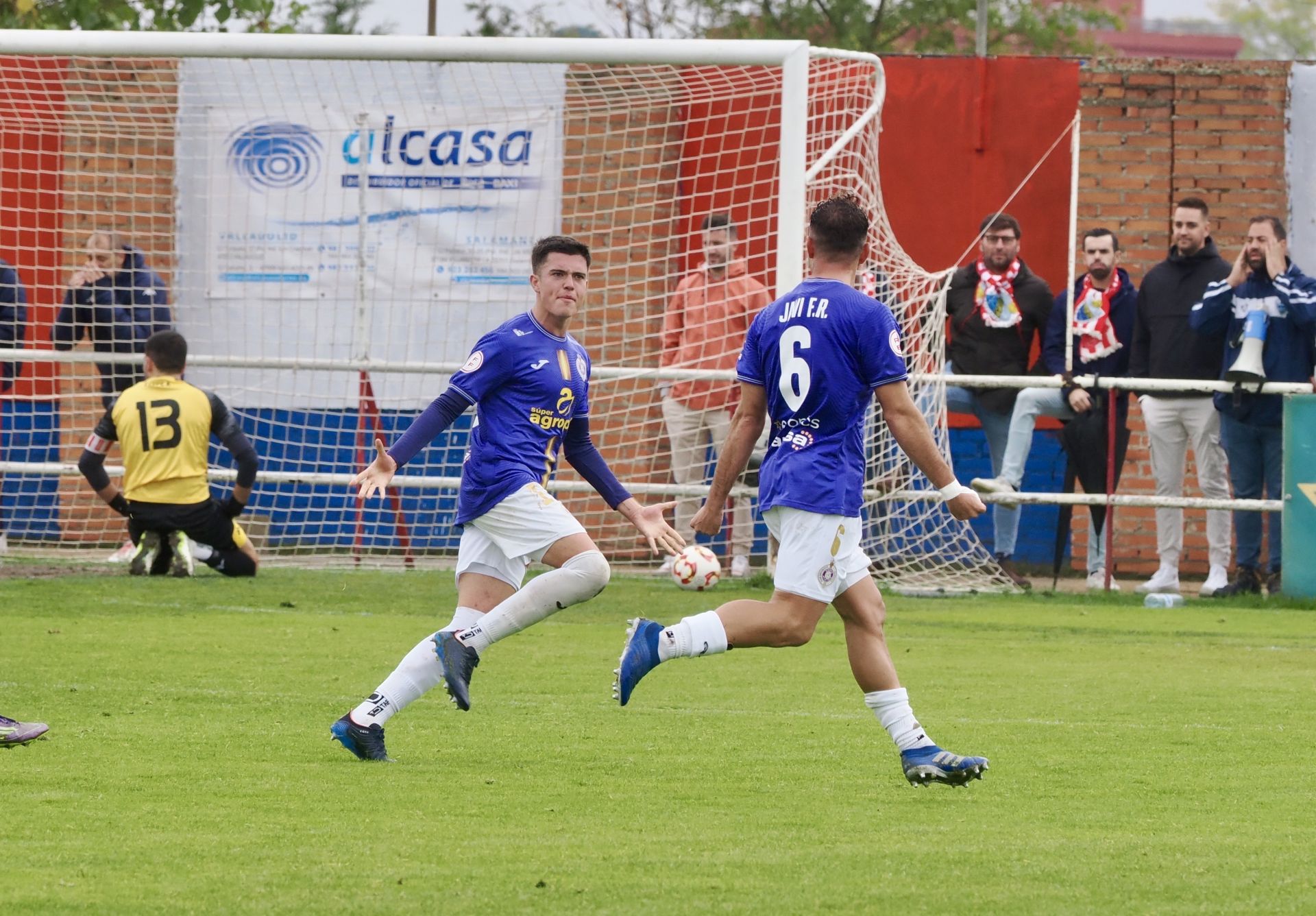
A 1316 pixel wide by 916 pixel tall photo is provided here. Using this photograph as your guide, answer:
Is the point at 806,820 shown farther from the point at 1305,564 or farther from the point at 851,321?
the point at 1305,564

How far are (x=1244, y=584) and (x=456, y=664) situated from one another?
27.2 feet

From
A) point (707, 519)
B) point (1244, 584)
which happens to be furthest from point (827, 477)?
point (1244, 584)

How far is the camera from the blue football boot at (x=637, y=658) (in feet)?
20.6

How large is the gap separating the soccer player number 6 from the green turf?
1.25 metres

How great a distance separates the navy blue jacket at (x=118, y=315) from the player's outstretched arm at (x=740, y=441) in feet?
26.3

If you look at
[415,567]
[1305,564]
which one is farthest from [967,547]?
[415,567]

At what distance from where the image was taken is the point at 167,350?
12.5 meters

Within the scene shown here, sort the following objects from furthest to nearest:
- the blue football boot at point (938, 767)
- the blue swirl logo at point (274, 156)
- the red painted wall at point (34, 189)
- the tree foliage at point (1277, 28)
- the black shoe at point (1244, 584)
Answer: the tree foliage at point (1277, 28) < the blue swirl logo at point (274, 156) < the red painted wall at point (34, 189) < the black shoe at point (1244, 584) < the blue football boot at point (938, 767)

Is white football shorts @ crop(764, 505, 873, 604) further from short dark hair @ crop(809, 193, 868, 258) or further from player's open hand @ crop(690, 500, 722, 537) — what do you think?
short dark hair @ crop(809, 193, 868, 258)

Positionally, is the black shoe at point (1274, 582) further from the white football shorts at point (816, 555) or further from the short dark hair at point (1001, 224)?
the white football shorts at point (816, 555)

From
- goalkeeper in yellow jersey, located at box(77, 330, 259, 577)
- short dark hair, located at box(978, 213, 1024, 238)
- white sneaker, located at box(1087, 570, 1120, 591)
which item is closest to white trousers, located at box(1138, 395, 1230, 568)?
white sneaker, located at box(1087, 570, 1120, 591)

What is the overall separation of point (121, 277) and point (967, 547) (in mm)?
6559

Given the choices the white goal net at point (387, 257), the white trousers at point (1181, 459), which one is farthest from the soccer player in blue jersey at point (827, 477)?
the white trousers at point (1181, 459)

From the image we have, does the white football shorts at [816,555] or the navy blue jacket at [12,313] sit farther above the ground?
the navy blue jacket at [12,313]
